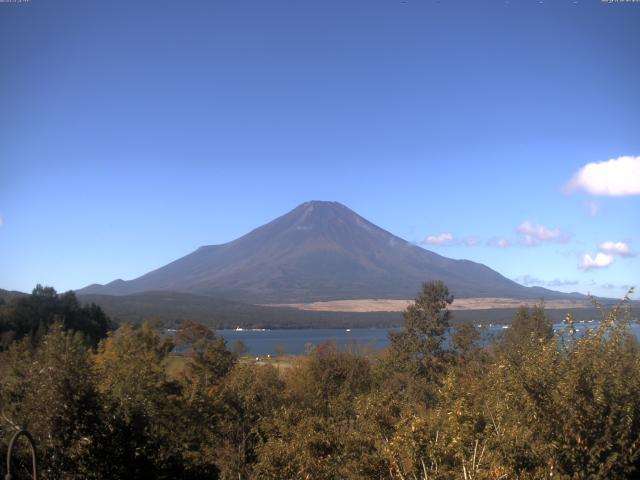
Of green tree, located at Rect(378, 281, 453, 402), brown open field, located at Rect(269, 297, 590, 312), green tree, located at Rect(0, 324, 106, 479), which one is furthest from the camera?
brown open field, located at Rect(269, 297, 590, 312)

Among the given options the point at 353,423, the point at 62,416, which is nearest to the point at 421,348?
the point at 353,423

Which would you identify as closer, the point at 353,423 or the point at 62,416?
the point at 62,416

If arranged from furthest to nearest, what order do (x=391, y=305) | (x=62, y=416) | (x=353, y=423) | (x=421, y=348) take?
(x=391, y=305)
(x=421, y=348)
(x=353, y=423)
(x=62, y=416)

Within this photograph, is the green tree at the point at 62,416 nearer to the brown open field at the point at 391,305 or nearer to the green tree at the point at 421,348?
the green tree at the point at 421,348

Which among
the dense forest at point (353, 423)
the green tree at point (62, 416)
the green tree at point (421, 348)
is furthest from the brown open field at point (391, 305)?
the green tree at point (62, 416)

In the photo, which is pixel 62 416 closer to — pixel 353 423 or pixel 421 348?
pixel 353 423

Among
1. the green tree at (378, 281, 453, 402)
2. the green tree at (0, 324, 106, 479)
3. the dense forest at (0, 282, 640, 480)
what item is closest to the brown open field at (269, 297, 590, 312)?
the green tree at (378, 281, 453, 402)

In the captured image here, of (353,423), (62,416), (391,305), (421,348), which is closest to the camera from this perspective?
(62,416)

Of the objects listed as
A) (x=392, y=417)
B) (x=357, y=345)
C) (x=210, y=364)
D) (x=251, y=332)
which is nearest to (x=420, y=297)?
(x=357, y=345)

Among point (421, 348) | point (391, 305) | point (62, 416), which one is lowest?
point (421, 348)

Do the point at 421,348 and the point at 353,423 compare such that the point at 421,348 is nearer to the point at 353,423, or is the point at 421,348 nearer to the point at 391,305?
the point at 353,423

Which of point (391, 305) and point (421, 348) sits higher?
point (391, 305)

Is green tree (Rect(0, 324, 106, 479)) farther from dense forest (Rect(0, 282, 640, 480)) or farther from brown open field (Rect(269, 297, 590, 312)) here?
brown open field (Rect(269, 297, 590, 312))

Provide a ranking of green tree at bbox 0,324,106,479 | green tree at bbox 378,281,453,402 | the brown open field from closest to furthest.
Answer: green tree at bbox 0,324,106,479 → green tree at bbox 378,281,453,402 → the brown open field
